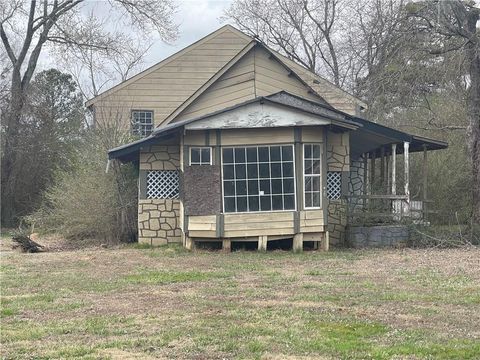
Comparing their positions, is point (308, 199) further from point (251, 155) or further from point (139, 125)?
point (139, 125)

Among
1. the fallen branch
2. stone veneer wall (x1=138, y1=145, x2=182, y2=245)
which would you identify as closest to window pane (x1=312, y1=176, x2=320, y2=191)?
stone veneer wall (x1=138, y1=145, x2=182, y2=245)

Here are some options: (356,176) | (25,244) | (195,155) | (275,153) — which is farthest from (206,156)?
(356,176)

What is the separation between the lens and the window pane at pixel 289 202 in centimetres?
A: 1580

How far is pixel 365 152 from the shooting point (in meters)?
20.8

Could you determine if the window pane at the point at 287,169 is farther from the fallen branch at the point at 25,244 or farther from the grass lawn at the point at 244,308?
the fallen branch at the point at 25,244

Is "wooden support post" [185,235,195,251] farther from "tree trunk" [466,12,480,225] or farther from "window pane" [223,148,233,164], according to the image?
"tree trunk" [466,12,480,225]

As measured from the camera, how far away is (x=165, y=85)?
24562 millimetres

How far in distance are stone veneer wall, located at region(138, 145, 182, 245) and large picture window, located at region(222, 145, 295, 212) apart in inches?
88.7

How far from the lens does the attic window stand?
2433cm

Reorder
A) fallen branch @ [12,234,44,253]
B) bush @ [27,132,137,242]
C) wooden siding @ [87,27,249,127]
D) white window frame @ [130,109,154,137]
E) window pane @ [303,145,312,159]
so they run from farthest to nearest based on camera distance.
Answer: wooden siding @ [87,27,249,127] < white window frame @ [130,109,154,137] < bush @ [27,132,137,242] < fallen branch @ [12,234,44,253] < window pane @ [303,145,312,159]

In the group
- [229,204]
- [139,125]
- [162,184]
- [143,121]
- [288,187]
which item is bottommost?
→ [229,204]

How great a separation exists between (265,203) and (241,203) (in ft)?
1.99

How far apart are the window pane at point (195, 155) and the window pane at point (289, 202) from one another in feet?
8.07

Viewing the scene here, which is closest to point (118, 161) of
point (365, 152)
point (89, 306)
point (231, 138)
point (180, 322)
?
point (231, 138)
